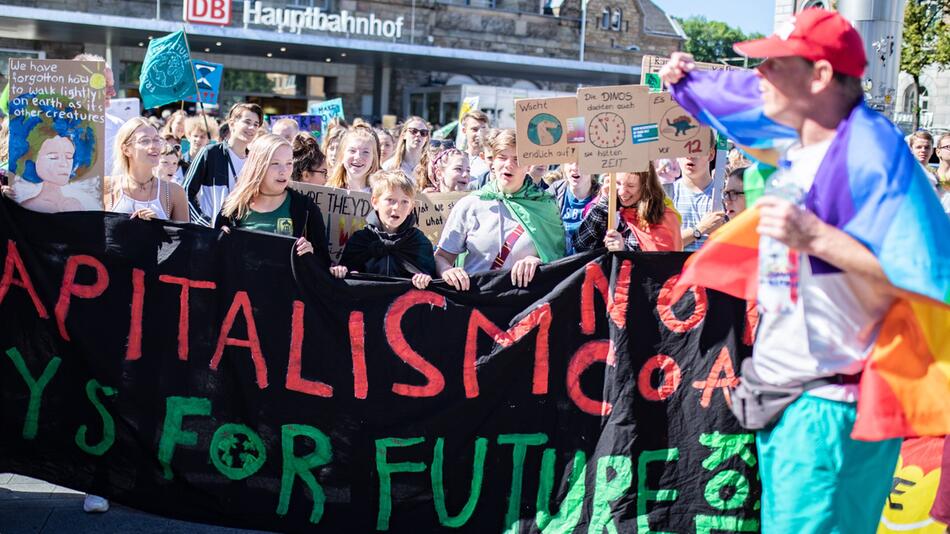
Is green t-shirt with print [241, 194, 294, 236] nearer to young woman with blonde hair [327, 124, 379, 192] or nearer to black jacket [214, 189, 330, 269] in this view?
black jacket [214, 189, 330, 269]

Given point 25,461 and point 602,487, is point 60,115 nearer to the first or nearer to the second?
point 25,461

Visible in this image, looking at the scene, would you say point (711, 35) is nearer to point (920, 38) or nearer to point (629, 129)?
point (920, 38)

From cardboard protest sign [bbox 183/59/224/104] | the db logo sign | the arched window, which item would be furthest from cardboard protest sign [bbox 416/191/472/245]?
the arched window

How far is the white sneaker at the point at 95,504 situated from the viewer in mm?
4453

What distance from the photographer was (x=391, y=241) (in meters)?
4.66

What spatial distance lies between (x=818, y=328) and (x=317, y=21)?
105ft

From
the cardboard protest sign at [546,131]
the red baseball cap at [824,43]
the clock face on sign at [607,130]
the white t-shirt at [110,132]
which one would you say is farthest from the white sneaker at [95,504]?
the white t-shirt at [110,132]

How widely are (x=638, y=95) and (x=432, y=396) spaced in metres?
1.57

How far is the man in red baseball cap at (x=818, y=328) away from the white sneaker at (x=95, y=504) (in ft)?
9.60

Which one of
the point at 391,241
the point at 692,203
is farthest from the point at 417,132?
the point at 391,241

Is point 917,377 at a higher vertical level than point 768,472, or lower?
higher

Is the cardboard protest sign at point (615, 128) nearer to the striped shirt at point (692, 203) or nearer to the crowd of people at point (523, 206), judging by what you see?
the crowd of people at point (523, 206)

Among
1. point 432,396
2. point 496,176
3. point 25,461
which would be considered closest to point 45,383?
point 25,461

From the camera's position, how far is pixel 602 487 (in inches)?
163
